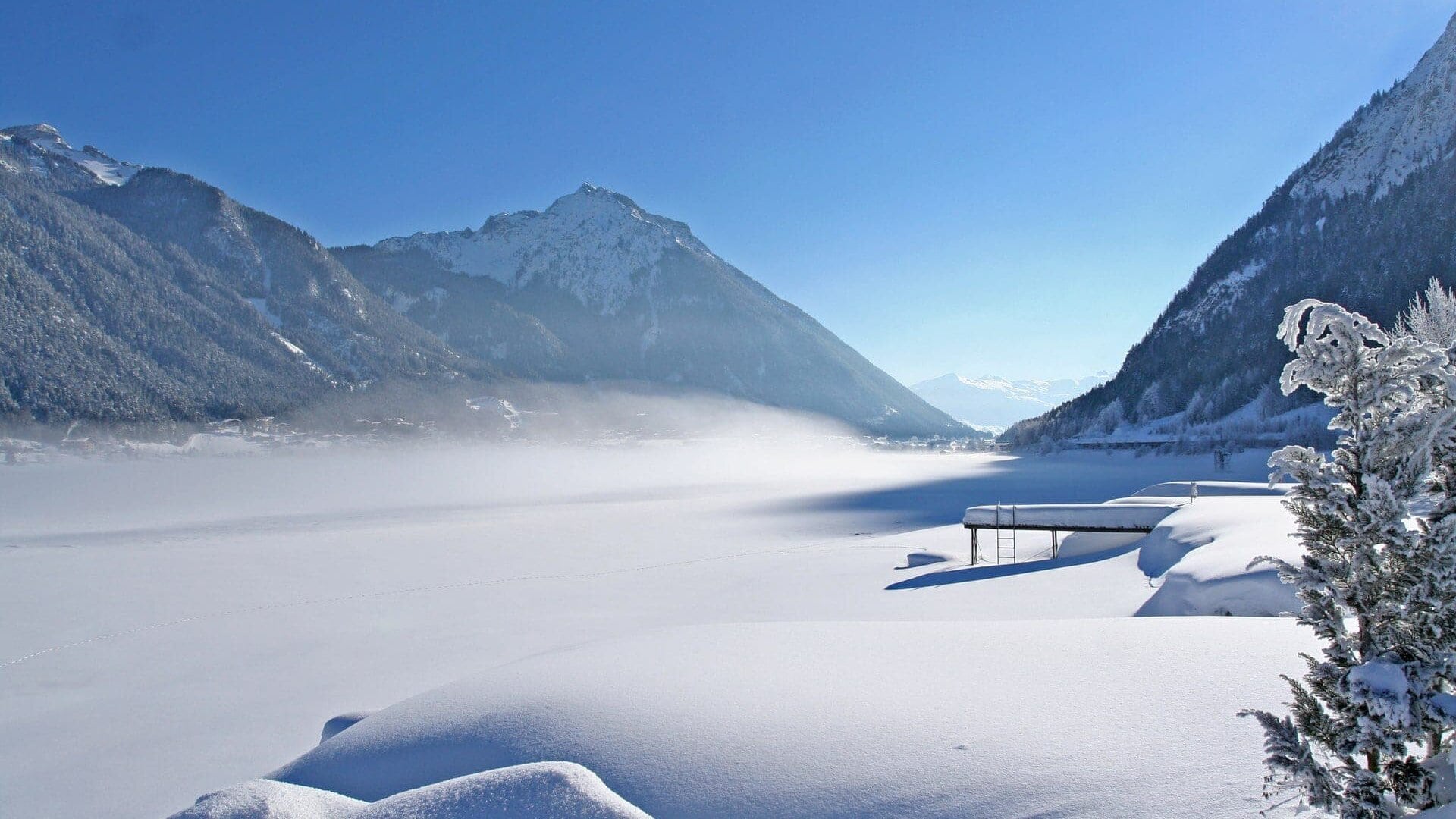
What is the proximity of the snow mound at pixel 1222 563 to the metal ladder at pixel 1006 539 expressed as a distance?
8041 millimetres

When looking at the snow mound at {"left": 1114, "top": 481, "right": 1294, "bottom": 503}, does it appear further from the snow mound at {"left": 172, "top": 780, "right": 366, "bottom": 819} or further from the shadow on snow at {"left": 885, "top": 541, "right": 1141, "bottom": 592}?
the snow mound at {"left": 172, "top": 780, "right": 366, "bottom": 819}

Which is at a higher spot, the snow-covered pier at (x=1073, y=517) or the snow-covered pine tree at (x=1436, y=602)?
the snow-covered pine tree at (x=1436, y=602)

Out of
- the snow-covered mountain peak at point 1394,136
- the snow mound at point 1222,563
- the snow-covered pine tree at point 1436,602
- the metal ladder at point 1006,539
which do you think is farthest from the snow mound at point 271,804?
the snow-covered mountain peak at point 1394,136

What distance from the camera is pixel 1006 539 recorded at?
4312 centimetres

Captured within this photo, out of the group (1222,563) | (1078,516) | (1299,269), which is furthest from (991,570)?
(1299,269)

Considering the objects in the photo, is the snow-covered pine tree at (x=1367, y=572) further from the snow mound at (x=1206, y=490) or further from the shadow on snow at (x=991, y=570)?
the snow mound at (x=1206, y=490)

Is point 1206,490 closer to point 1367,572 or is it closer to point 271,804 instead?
point 1367,572

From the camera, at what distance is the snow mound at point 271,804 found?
20.4ft

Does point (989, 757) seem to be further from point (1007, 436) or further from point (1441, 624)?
point (1007, 436)

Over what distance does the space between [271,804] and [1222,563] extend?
19.2 metres

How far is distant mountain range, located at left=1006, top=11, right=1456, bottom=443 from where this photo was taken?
359ft

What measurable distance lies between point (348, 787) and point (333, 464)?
156950mm

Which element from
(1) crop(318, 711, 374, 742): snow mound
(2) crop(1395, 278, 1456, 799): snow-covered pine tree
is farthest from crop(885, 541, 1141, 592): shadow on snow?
(2) crop(1395, 278, 1456, 799): snow-covered pine tree

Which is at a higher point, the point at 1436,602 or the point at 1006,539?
the point at 1436,602
